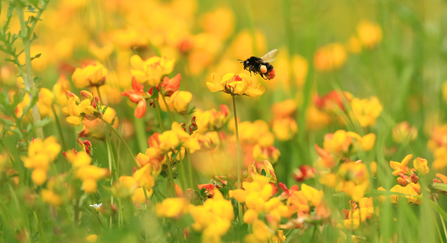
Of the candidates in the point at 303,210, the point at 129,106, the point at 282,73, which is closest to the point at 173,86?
the point at 303,210

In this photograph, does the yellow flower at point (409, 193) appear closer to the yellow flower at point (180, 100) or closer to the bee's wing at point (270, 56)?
the yellow flower at point (180, 100)

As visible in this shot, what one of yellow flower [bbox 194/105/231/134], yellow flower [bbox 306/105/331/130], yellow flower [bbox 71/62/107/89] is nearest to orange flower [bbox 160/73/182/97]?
yellow flower [bbox 194/105/231/134]

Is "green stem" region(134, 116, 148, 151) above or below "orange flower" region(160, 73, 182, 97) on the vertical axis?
A: below

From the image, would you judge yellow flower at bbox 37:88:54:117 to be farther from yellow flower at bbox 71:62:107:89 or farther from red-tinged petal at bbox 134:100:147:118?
red-tinged petal at bbox 134:100:147:118

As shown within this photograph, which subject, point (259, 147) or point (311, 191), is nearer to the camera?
point (311, 191)

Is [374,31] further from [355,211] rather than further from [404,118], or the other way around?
[355,211]

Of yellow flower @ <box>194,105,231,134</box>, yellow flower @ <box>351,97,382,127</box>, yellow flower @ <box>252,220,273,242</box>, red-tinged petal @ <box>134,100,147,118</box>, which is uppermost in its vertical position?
red-tinged petal @ <box>134,100,147,118</box>

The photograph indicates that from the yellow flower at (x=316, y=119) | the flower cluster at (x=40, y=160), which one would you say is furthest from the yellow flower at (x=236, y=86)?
the yellow flower at (x=316, y=119)
